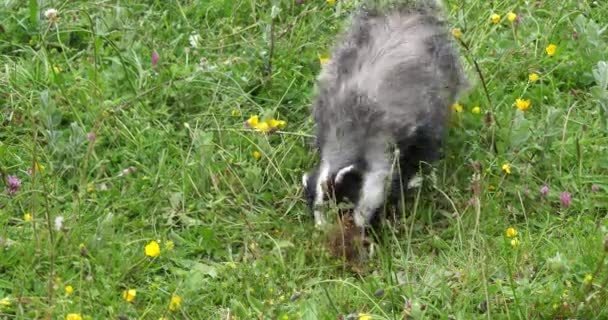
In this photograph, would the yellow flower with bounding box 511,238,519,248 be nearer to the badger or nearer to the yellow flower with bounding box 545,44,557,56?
the badger

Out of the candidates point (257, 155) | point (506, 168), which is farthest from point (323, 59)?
point (506, 168)

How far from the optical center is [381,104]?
4.54 metres

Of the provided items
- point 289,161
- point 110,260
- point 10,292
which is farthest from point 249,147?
point 10,292

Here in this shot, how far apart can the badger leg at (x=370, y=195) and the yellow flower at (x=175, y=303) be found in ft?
2.41

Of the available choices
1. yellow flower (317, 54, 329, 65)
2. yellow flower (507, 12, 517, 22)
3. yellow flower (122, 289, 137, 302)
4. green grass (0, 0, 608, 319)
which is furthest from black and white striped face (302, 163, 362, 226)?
yellow flower (507, 12, 517, 22)

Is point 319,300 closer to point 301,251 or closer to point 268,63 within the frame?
point 301,251

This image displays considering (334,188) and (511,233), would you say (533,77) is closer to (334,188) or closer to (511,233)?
(511,233)

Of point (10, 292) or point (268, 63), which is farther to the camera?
point (268, 63)

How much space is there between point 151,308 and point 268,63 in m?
1.79

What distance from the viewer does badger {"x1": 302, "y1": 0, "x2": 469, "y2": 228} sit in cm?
→ 427

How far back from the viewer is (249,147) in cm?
495

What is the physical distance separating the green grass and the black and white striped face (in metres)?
0.12

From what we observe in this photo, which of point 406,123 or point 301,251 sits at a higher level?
point 406,123

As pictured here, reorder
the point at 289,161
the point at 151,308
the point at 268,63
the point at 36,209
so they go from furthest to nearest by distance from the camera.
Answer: the point at 268,63 < the point at 289,161 < the point at 36,209 < the point at 151,308
